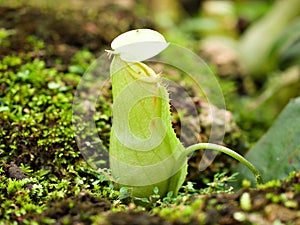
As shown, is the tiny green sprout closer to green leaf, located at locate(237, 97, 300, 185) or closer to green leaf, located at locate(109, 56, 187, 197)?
green leaf, located at locate(109, 56, 187, 197)

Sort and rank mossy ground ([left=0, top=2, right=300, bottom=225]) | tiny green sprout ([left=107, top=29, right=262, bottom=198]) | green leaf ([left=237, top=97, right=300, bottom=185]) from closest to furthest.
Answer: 1. mossy ground ([left=0, top=2, right=300, bottom=225])
2. tiny green sprout ([left=107, top=29, right=262, bottom=198])
3. green leaf ([left=237, top=97, right=300, bottom=185])

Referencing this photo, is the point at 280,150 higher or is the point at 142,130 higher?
the point at 142,130

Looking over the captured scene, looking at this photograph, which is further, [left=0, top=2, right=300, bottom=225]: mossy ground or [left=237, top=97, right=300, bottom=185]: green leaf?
[left=237, top=97, right=300, bottom=185]: green leaf

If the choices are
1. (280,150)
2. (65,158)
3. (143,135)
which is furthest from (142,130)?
(280,150)

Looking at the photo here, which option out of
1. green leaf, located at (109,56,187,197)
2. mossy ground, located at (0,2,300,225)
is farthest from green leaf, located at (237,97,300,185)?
green leaf, located at (109,56,187,197)

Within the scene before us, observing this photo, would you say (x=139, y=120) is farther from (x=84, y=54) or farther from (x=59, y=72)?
(x=84, y=54)

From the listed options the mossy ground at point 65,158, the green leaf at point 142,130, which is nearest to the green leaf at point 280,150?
the mossy ground at point 65,158

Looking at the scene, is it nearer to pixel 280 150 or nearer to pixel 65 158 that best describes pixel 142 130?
pixel 65 158

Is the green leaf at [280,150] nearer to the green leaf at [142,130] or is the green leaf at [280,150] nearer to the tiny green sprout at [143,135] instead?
the tiny green sprout at [143,135]
